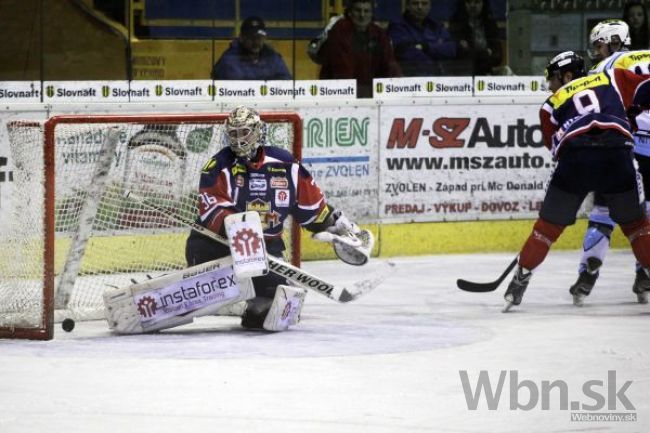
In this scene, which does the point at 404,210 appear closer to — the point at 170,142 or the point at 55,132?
the point at 170,142

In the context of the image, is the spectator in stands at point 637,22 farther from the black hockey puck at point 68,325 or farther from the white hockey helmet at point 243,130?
the black hockey puck at point 68,325

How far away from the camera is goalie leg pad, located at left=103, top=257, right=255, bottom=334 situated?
284 inches

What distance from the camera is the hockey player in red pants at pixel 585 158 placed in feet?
25.6

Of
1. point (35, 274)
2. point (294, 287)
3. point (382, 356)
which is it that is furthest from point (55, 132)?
point (382, 356)

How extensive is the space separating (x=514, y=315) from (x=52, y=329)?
7.77 ft

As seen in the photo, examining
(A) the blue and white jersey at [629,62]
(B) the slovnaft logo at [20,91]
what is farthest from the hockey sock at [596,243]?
(B) the slovnaft logo at [20,91]

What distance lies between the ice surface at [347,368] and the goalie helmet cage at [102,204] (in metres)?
0.29

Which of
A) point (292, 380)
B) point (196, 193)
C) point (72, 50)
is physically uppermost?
point (72, 50)

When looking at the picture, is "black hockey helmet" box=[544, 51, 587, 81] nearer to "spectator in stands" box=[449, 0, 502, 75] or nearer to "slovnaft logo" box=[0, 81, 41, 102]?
"spectator in stands" box=[449, 0, 502, 75]

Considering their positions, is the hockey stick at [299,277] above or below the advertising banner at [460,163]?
below

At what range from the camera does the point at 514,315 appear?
7977mm

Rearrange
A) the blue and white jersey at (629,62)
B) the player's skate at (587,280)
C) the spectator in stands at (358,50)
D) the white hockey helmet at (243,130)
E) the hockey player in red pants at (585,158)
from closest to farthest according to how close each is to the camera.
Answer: the white hockey helmet at (243,130) → the hockey player in red pants at (585,158) → the blue and white jersey at (629,62) → the player's skate at (587,280) → the spectator in stands at (358,50)

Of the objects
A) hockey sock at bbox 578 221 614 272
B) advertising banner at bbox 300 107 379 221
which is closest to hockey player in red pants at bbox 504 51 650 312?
hockey sock at bbox 578 221 614 272

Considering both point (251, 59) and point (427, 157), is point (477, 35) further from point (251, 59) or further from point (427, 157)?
point (251, 59)
